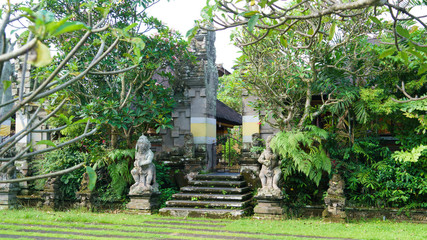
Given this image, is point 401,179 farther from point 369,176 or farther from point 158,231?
point 158,231

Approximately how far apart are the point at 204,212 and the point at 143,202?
153 centimetres

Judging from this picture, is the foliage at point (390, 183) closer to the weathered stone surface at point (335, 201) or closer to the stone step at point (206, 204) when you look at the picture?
the weathered stone surface at point (335, 201)

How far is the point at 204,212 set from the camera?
8398 mm

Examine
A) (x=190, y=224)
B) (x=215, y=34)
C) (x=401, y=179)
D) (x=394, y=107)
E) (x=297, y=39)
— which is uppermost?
(x=215, y=34)

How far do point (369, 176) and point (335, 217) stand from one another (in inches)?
47.0

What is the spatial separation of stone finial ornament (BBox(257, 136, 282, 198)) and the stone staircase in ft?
2.09

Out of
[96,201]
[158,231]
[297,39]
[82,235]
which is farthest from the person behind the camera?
[96,201]

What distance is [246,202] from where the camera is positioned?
885 centimetres

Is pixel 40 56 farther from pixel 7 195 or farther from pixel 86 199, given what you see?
pixel 7 195

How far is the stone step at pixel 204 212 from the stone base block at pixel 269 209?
33 centimetres

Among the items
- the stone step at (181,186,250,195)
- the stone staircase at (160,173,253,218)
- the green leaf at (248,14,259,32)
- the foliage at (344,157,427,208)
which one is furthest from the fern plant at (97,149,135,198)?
the green leaf at (248,14,259,32)

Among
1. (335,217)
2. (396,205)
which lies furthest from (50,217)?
(396,205)

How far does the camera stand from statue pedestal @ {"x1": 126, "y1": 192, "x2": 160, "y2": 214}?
8922mm

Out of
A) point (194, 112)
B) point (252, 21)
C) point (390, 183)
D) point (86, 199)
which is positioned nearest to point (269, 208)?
point (390, 183)
